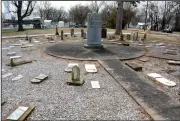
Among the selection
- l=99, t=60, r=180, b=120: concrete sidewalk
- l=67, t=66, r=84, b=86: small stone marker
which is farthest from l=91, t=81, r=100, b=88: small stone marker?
l=99, t=60, r=180, b=120: concrete sidewalk

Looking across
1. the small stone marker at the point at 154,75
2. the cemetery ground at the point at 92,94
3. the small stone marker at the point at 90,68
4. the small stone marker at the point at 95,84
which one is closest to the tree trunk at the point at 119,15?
the cemetery ground at the point at 92,94

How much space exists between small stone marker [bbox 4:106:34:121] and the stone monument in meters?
6.50

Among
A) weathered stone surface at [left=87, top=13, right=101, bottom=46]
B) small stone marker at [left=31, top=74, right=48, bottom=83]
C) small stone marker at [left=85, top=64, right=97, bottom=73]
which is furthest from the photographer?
weathered stone surface at [left=87, top=13, right=101, bottom=46]

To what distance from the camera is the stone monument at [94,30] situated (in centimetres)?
926

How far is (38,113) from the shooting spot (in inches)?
135

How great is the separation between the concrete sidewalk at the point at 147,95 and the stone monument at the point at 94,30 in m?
3.59

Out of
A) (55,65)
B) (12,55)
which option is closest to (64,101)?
(55,65)

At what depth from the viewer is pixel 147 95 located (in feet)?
13.8

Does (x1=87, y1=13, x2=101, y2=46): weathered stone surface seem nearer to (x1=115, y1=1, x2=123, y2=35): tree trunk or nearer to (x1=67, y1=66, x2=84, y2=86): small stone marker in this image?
(x1=67, y1=66, x2=84, y2=86): small stone marker

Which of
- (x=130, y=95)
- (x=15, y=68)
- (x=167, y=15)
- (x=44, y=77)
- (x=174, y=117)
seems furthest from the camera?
(x=167, y=15)

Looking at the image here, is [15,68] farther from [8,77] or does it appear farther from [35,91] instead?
[35,91]

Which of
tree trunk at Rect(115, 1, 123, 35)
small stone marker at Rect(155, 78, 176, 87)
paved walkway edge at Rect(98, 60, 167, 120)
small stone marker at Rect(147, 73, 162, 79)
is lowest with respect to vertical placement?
paved walkway edge at Rect(98, 60, 167, 120)

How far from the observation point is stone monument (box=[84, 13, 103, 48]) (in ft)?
30.4

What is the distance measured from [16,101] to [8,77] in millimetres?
1853
